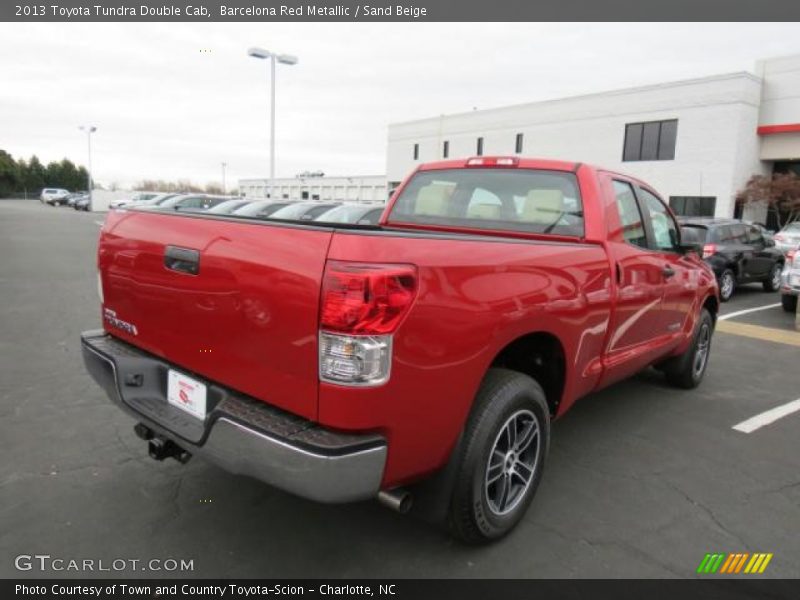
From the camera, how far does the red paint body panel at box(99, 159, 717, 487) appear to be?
2141 millimetres

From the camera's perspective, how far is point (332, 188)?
59812 mm

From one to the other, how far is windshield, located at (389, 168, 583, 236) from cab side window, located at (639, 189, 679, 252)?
93 centimetres

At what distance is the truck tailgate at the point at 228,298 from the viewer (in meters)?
2.16

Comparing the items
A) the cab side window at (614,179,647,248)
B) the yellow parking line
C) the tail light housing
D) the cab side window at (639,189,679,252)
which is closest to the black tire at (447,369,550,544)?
the tail light housing

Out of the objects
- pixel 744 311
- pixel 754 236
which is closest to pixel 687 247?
pixel 744 311

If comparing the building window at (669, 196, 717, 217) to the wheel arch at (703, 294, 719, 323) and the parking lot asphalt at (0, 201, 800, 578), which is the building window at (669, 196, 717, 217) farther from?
the parking lot asphalt at (0, 201, 800, 578)

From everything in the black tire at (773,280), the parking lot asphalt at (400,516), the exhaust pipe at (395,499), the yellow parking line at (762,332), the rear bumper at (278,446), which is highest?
the rear bumper at (278,446)

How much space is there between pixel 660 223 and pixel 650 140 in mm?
31012

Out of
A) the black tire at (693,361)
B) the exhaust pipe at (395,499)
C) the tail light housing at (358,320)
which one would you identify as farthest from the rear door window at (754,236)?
the tail light housing at (358,320)

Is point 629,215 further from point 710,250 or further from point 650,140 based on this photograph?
point 650,140

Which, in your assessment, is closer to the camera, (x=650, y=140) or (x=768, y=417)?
(x=768, y=417)

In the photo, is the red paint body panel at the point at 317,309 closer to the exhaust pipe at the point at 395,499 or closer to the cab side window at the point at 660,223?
the exhaust pipe at the point at 395,499

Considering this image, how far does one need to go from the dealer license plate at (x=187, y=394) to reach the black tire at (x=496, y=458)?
1130mm

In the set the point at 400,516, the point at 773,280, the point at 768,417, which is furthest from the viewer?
the point at 773,280
